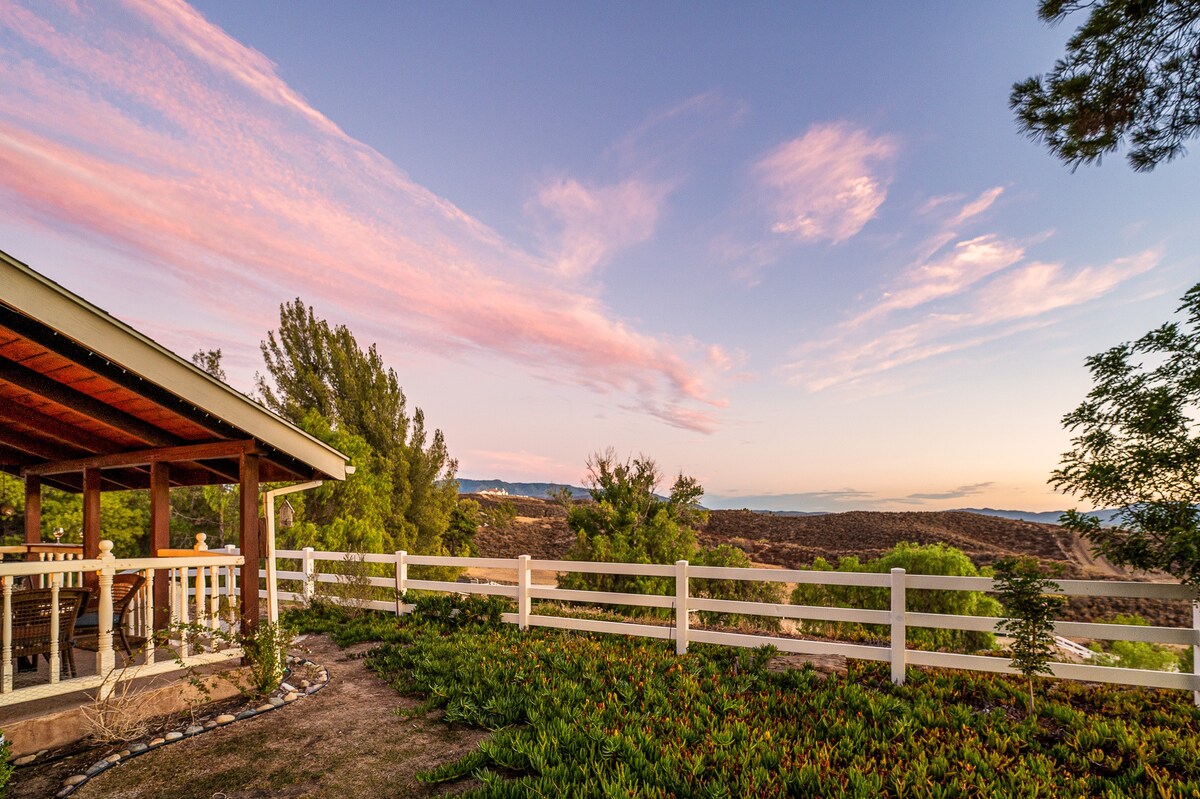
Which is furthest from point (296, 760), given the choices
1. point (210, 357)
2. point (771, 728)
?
point (210, 357)

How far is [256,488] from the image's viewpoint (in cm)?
652

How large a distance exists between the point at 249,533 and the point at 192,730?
211 centimetres

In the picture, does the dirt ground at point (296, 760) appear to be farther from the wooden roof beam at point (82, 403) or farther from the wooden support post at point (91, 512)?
the wooden support post at point (91, 512)

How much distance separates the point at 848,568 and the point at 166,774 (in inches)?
646

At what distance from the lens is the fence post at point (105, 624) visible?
188 inches

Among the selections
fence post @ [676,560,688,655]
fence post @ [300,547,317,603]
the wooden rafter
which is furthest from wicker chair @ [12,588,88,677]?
fence post @ [676,560,688,655]

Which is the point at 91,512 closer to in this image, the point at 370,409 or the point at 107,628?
the point at 107,628

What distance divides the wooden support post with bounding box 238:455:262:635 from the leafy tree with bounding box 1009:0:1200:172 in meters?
10.1

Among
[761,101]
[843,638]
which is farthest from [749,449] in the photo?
[761,101]

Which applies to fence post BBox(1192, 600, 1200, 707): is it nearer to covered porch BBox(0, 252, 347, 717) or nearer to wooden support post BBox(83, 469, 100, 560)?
covered porch BBox(0, 252, 347, 717)

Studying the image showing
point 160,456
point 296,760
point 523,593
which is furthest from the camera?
point 523,593

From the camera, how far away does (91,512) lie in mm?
7984

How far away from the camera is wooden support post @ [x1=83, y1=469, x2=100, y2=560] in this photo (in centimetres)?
783

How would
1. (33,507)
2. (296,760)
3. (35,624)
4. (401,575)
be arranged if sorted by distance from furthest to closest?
(401,575) < (33,507) < (35,624) < (296,760)
